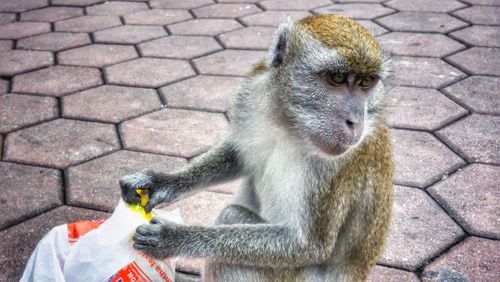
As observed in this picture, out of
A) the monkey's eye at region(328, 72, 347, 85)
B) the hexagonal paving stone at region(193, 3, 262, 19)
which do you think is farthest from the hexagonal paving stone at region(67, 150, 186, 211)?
the hexagonal paving stone at region(193, 3, 262, 19)

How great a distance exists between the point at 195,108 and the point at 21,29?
2.82 meters

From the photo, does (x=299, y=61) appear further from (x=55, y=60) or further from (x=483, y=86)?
(x=55, y=60)

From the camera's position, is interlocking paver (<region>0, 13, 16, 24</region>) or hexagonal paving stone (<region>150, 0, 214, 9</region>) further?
hexagonal paving stone (<region>150, 0, 214, 9</region>)

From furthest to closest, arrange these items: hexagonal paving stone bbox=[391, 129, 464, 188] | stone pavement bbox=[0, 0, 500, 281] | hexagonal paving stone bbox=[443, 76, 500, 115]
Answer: hexagonal paving stone bbox=[443, 76, 500, 115] < hexagonal paving stone bbox=[391, 129, 464, 188] < stone pavement bbox=[0, 0, 500, 281]

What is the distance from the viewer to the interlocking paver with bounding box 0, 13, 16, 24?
6410 mm

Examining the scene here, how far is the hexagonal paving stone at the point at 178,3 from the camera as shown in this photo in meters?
6.86

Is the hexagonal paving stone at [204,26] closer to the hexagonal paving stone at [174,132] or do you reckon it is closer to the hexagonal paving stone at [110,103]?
the hexagonal paving stone at [110,103]

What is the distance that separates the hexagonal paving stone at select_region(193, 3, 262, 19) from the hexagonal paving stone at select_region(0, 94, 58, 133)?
2.52 m

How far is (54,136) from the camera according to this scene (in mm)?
4008

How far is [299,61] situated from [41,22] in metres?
4.85

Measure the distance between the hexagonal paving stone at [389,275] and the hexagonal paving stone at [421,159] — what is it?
816mm

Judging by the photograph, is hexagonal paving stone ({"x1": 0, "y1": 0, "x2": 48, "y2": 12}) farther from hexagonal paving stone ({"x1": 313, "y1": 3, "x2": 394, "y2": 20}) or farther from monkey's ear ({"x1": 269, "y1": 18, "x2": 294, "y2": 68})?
monkey's ear ({"x1": 269, "y1": 18, "x2": 294, "y2": 68})

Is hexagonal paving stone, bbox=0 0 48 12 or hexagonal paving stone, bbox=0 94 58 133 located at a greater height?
hexagonal paving stone, bbox=0 94 58 133

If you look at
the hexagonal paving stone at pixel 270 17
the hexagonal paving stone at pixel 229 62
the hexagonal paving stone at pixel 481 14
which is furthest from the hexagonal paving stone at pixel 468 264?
the hexagonal paving stone at pixel 481 14
